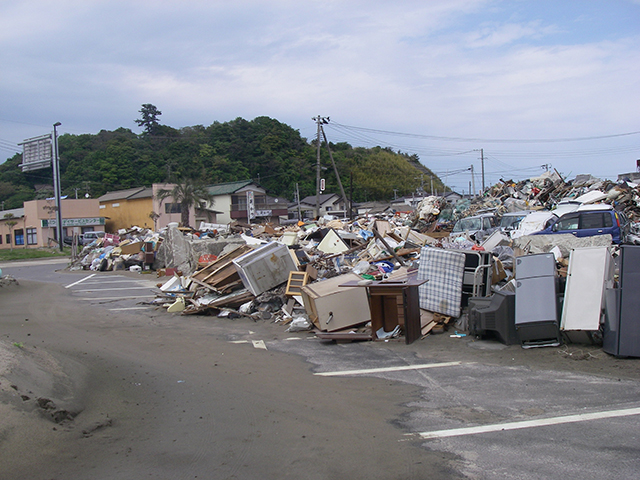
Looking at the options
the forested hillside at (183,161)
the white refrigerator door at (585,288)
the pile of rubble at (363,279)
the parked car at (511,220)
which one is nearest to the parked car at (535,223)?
the parked car at (511,220)

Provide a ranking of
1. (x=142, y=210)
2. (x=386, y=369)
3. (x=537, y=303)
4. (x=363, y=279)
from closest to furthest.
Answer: (x=386, y=369)
(x=537, y=303)
(x=363, y=279)
(x=142, y=210)

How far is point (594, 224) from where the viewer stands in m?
14.8

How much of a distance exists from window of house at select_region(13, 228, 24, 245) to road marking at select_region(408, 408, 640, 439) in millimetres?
56270

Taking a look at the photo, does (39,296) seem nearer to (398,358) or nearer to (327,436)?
(398,358)

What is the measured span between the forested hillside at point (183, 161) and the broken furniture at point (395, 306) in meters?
54.9

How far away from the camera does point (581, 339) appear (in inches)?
274

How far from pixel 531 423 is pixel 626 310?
9.15ft

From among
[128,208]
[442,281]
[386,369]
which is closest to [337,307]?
[442,281]

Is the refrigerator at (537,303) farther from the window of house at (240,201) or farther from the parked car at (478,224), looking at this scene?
the window of house at (240,201)

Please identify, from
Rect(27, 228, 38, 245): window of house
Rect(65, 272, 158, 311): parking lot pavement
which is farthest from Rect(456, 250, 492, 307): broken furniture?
Rect(27, 228, 38, 245): window of house

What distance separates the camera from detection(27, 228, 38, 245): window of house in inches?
1964

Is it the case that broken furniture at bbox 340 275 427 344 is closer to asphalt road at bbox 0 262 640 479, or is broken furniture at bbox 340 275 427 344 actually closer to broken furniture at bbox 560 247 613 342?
asphalt road at bbox 0 262 640 479

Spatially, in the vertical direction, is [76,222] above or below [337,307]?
above

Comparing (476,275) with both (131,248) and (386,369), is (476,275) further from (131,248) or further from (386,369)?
(131,248)
